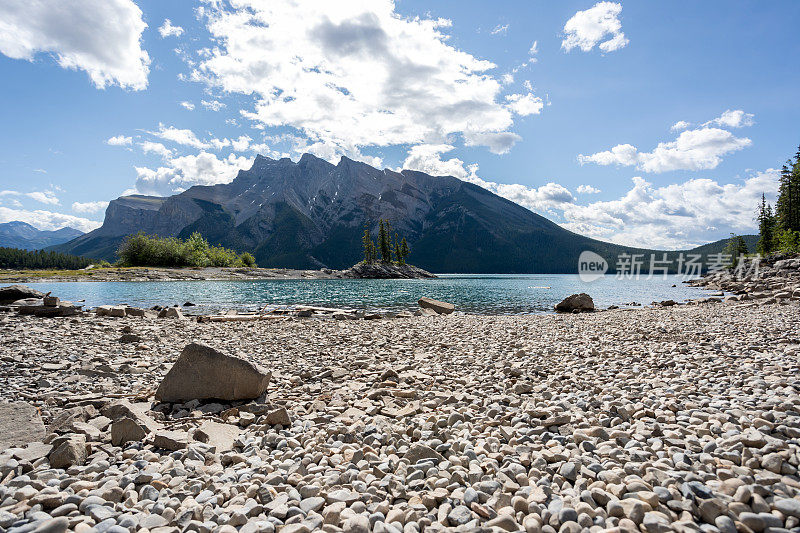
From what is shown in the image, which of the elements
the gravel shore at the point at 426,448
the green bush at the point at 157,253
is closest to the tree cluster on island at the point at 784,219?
the gravel shore at the point at 426,448

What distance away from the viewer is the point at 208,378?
8.01 meters

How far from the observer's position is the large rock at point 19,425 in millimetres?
5418

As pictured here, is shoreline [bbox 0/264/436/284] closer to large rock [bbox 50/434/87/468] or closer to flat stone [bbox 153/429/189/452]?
large rock [bbox 50/434/87/468]

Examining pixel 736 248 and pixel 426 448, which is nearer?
pixel 426 448

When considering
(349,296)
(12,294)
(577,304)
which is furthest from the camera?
(349,296)

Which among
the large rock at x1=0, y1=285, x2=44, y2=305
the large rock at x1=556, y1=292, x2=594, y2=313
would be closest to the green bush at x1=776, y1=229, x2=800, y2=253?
the large rock at x1=556, y1=292, x2=594, y2=313

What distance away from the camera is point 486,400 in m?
7.44

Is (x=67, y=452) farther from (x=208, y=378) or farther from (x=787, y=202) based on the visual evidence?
(x=787, y=202)

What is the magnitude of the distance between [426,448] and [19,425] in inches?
265

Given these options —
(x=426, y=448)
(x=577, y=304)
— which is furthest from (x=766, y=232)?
(x=426, y=448)

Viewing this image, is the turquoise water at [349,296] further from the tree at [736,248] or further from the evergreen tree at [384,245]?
the evergreen tree at [384,245]

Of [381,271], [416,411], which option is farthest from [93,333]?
[381,271]

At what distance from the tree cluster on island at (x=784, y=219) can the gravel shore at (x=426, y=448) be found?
8842 cm

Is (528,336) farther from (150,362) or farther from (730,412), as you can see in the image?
(150,362)
